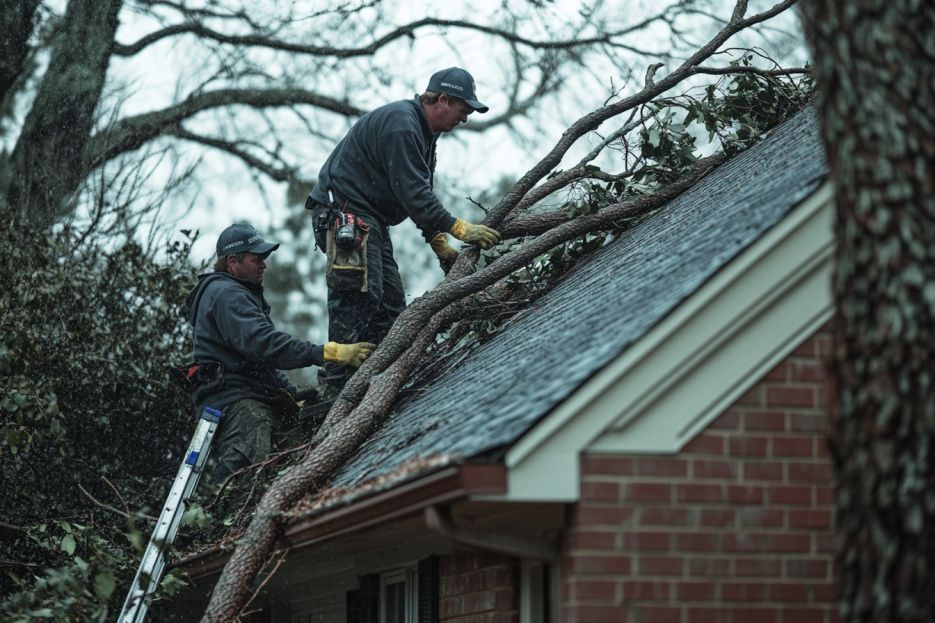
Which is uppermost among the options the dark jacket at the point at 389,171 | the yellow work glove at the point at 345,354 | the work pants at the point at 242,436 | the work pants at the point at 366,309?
the dark jacket at the point at 389,171

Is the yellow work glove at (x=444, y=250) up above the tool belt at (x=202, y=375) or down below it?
above

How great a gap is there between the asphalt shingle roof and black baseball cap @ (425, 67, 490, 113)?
1482mm

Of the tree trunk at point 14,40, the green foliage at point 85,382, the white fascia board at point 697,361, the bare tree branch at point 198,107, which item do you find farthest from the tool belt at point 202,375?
the tree trunk at point 14,40

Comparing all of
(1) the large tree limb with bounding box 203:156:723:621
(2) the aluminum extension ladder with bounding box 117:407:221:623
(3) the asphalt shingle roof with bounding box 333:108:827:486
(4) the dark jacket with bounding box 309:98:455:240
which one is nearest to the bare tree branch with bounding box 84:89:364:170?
(4) the dark jacket with bounding box 309:98:455:240

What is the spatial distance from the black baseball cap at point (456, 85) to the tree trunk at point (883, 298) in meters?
5.70

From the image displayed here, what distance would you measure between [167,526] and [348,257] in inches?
91.7

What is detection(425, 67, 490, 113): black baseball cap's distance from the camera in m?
9.30

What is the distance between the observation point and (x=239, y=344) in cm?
870

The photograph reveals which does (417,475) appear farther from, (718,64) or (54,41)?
(54,41)

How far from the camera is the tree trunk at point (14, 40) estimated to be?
1666cm

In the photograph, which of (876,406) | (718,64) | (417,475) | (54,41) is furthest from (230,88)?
(876,406)

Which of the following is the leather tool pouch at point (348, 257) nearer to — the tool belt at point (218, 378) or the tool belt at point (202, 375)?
the tool belt at point (218, 378)

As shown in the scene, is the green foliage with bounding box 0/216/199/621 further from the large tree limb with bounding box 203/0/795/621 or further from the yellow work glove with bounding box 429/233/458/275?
the yellow work glove with bounding box 429/233/458/275

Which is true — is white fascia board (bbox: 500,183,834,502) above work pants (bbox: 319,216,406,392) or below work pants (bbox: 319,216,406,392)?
below
